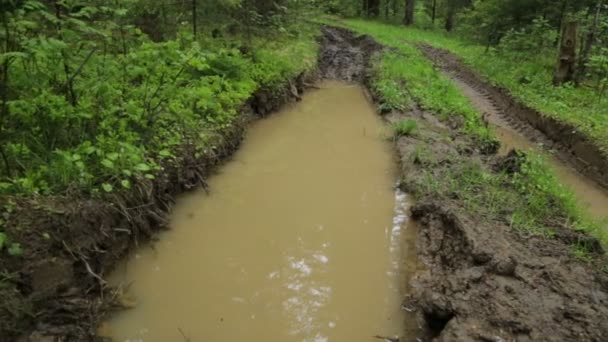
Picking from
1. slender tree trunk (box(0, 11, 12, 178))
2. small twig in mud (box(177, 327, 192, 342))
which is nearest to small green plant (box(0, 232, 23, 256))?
slender tree trunk (box(0, 11, 12, 178))

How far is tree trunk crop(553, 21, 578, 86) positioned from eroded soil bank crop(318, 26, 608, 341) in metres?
7.97

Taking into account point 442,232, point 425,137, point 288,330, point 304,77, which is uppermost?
point 304,77

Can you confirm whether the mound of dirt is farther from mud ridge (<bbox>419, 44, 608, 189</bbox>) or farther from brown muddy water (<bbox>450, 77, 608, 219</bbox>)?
brown muddy water (<bbox>450, 77, 608, 219</bbox>)

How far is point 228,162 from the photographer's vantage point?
7.27 metres

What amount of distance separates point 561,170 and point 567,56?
4830 mm

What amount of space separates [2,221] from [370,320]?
3.23 m

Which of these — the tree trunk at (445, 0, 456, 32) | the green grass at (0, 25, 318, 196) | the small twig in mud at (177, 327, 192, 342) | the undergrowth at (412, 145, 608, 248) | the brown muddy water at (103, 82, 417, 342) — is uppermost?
the tree trunk at (445, 0, 456, 32)

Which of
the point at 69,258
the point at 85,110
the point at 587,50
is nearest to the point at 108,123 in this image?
the point at 85,110

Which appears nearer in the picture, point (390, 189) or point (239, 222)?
point (239, 222)

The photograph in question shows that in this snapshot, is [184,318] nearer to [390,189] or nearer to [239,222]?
[239,222]

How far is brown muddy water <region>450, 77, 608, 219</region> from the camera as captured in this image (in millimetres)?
6707

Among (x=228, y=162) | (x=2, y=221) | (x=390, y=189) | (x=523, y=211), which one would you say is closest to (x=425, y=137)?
(x=390, y=189)

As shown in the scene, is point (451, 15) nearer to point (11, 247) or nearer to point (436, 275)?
point (436, 275)

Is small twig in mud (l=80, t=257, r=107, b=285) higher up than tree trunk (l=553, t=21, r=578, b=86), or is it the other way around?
tree trunk (l=553, t=21, r=578, b=86)
